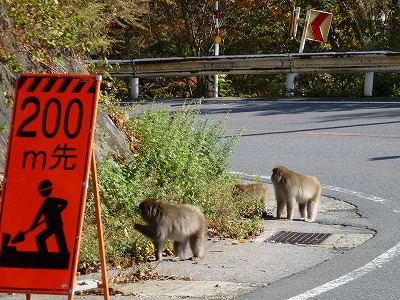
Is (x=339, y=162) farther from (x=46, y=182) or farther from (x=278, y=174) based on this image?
(x=46, y=182)

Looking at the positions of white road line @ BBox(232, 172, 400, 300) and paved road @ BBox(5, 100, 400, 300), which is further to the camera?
paved road @ BBox(5, 100, 400, 300)

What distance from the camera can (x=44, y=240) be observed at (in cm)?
656

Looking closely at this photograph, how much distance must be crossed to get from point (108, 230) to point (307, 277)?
6.67 feet

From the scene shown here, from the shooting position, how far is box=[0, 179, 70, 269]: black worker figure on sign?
6.53 m

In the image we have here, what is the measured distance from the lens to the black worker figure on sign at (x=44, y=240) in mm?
6527

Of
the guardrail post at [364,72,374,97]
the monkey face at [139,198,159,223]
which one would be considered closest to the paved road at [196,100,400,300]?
the monkey face at [139,198,159,223]

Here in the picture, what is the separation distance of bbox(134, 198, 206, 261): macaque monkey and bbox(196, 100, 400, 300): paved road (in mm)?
1177

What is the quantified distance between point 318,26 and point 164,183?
45.9 feet

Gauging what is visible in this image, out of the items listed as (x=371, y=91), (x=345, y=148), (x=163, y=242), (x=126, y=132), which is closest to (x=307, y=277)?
(x=163, y=242)

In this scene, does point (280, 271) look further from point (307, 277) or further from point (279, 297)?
point (279, 297)

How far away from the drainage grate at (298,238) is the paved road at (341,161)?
0.58m

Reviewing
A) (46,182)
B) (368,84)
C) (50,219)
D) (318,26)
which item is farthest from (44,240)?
(318,26)

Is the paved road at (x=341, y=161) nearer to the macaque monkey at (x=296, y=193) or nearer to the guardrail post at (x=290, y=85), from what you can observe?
the macaque monkey at (x=296, y=193)

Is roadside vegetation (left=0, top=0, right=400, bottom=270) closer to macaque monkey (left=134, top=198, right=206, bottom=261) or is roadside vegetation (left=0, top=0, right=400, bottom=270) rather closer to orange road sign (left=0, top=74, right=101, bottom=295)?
macaque monkey (left=134, top=198, right=206, bottom=261)
